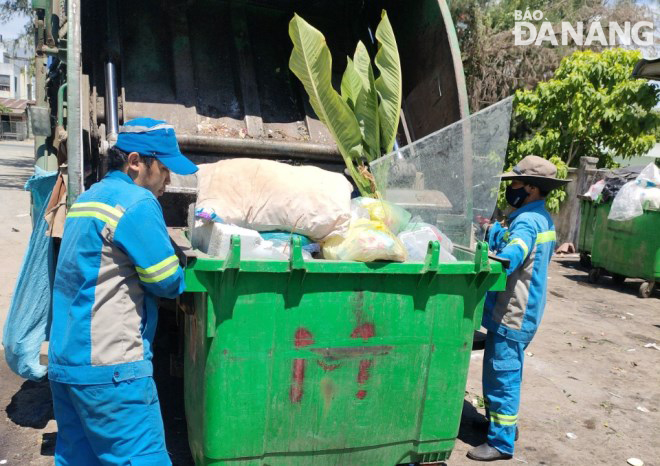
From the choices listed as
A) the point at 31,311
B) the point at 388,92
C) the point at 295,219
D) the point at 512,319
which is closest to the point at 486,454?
the point at 512,319

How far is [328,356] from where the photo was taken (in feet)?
7.59

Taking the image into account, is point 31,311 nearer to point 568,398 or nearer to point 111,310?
point 111,310

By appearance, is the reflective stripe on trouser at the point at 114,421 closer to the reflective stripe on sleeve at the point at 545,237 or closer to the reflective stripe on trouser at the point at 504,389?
the reflective stripe on trouser at the point at 504,389

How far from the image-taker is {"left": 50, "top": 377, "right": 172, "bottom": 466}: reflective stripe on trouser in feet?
6.14

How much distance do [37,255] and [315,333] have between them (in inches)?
65.0

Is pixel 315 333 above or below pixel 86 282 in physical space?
below

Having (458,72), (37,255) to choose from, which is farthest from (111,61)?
(458,72)

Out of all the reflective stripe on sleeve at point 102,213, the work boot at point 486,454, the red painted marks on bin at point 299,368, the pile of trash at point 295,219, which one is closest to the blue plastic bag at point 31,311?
the pile of trash at point 295,219

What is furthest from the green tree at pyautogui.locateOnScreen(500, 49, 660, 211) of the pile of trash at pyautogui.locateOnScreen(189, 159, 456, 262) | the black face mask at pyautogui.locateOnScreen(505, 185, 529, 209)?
the pile of trash at pyautogui.locateOnScreen(189, 159, 456, 262)

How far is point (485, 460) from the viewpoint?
10.0 ft

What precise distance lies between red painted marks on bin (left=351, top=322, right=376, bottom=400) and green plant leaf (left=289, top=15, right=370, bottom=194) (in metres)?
0.91

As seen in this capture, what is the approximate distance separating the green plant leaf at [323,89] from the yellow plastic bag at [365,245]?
0.66m

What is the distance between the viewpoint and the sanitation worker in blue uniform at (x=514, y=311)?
301cm

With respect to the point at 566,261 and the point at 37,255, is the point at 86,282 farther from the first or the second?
the point at 566,261
